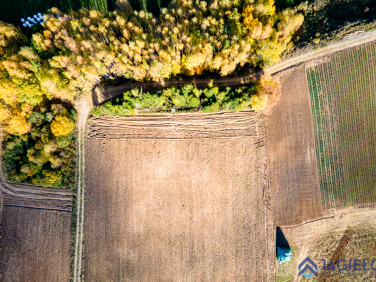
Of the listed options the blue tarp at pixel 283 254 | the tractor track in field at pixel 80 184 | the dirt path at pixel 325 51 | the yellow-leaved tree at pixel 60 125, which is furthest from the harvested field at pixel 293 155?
the yellow-leaved tree at pixel 60 125

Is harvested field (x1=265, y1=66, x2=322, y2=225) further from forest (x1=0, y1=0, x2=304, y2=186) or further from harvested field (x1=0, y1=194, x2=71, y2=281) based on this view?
harvested field (x1=0, y1=194, x2=71, y2=281)

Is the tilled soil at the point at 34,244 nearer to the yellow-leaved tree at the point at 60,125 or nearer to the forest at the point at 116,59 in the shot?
the forest at the point at 116,59

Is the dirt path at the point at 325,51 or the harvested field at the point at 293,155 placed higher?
the dirt path at the point at 325,51

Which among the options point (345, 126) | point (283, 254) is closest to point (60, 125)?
point (283, 254)

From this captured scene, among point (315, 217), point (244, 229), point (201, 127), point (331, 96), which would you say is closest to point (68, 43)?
point (201, 127)

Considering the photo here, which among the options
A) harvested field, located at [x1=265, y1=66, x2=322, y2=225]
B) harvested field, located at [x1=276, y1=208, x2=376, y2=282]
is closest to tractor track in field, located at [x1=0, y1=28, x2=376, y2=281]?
harvested field, located at [x1=265, y1=66, x2=322, y2=225]

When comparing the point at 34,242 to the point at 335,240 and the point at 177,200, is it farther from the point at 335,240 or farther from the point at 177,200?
the point at 335,240
